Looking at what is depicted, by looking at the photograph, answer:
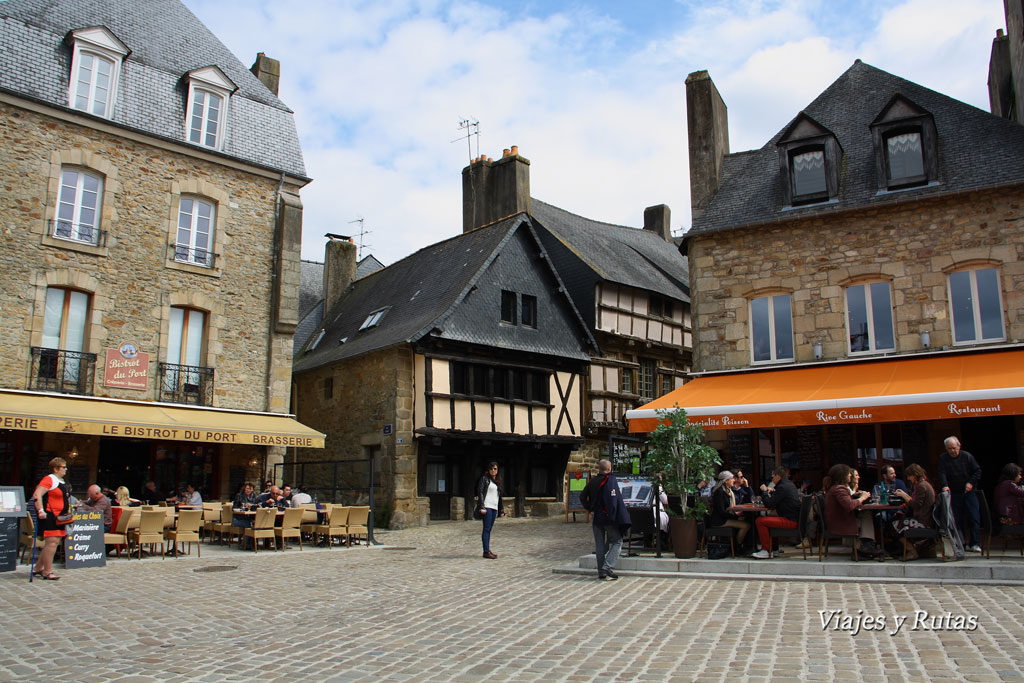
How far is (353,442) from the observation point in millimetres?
19906

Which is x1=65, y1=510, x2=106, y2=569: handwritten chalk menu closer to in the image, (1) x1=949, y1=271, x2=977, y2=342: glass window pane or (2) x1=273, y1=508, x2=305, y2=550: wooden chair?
(2) x1=273, y1=508, x2=305, y2=550: wooden chair

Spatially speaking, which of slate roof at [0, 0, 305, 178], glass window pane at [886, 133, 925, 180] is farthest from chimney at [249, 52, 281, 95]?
glass window pane at [886, 133, 925, 180]

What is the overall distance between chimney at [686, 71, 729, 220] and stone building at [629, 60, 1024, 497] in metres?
0.70

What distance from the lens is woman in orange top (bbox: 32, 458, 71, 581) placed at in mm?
9117

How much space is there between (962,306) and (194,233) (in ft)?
46.8

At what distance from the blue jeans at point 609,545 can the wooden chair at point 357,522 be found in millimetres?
5647

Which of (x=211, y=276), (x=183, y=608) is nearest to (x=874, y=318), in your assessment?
(x=183, y=608)

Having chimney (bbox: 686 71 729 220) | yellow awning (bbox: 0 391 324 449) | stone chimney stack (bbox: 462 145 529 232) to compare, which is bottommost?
yellow awning (bbox: 0 391 324 449)

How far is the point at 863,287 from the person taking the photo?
14.0m

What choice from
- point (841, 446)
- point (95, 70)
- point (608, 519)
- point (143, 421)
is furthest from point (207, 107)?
point (841, 446)

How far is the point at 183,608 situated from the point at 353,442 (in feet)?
41.3

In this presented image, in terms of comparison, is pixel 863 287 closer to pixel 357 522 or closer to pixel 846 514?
pixel 846 514

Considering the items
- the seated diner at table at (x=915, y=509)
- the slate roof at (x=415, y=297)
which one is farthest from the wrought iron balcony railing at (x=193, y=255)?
the seated diner at table at (x=915, y=509)

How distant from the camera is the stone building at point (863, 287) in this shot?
1248 centimetres
